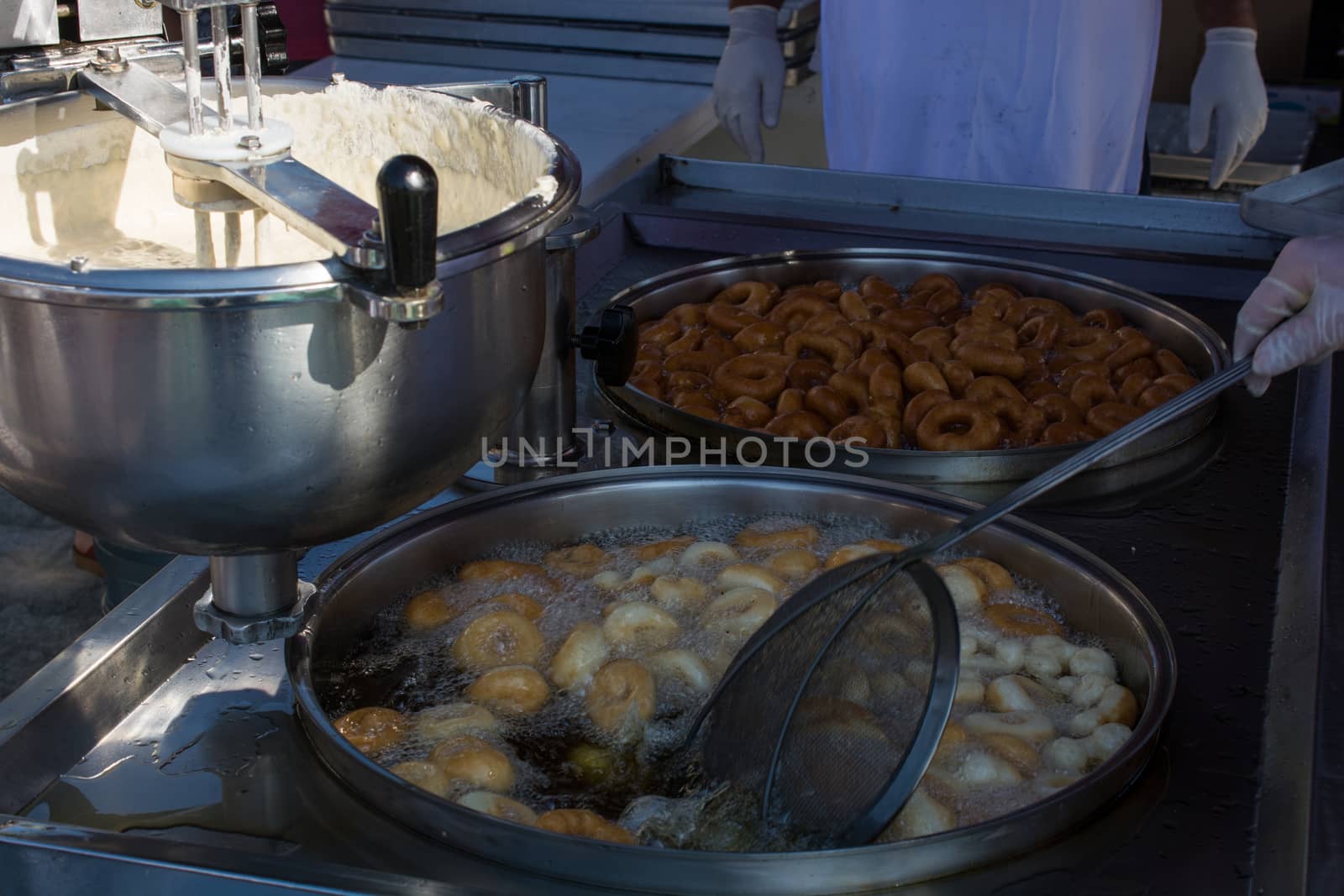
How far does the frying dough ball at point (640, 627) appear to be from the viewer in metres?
1.20

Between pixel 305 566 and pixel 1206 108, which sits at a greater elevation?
pixel 1206 108

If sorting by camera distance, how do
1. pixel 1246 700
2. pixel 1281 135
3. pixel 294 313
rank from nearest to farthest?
pixel 294 313, pixel 1246 700, pixel 1281 135

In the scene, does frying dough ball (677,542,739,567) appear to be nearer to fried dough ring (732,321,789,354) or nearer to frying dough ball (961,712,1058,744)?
frying dough ball (961,712,1058,744)

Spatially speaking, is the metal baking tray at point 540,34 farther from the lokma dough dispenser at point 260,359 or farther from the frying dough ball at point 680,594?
the lokma dough dispenser at point 260,359

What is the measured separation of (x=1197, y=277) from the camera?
2.09m

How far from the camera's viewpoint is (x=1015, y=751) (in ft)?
3.48

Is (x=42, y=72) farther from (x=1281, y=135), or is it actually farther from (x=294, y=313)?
(x=1281, y=135)

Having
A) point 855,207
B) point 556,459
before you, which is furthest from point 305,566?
point 855,207

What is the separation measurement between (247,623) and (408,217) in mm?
392

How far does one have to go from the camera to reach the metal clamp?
93 centimetres

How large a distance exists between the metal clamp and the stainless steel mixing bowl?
0.11m

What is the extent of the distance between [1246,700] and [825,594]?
0.42 meters

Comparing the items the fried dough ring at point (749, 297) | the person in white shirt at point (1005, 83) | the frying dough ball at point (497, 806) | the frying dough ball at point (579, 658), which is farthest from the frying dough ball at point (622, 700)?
the person in white shirt at point (1005, 83)

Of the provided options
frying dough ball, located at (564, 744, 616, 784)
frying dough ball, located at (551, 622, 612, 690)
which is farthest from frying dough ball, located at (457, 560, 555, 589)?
frying dough ball, located at (564, 744, 616, 784)
